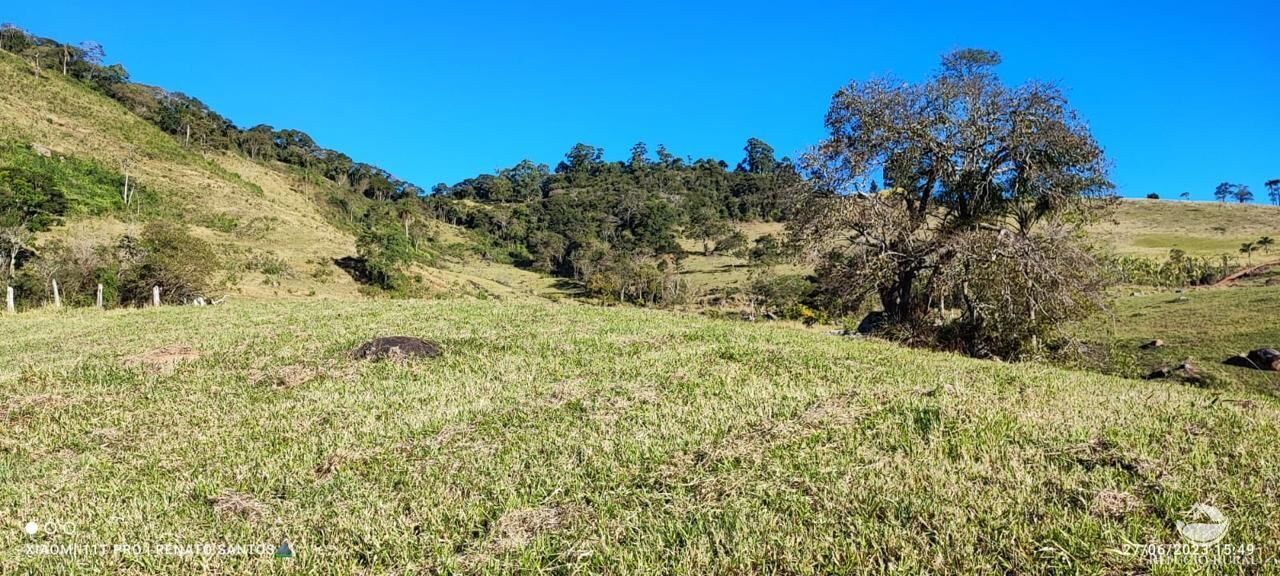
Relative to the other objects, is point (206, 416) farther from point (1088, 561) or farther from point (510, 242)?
point (510, 242)

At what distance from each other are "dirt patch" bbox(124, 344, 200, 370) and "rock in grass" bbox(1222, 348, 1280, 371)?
25573 millimetres

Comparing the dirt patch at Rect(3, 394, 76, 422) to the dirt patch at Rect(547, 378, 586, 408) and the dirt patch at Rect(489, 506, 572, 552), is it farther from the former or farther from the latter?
the dirt patch at Rect(489, 506, 572, 552)

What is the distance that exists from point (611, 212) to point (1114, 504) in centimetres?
13812

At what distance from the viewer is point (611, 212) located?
141 m

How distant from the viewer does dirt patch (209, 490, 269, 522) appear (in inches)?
192

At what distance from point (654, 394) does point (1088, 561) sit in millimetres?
4936

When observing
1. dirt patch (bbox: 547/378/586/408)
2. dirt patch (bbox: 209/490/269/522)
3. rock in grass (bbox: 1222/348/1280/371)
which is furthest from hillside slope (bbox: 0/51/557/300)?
rock in grass (bbox: 1222/348/1280/371)

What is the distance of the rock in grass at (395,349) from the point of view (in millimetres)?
10867

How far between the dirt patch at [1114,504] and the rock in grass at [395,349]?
31.1 feet

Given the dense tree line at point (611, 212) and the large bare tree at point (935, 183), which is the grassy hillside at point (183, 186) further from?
the large bare tree at point (935, 183)

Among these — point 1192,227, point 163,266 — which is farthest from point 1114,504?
point 1192,227

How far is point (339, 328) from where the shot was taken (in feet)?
47.8

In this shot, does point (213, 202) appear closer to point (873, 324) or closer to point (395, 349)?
point (395, 349)

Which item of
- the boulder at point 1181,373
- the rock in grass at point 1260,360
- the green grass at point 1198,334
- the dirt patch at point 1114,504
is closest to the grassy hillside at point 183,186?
the green grass at point 1198,334
